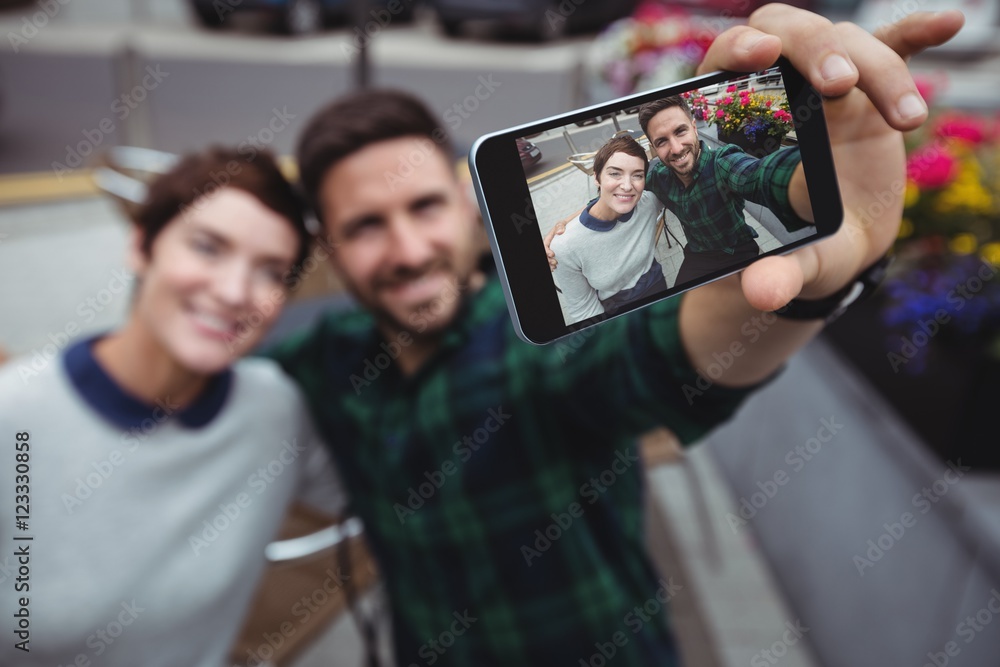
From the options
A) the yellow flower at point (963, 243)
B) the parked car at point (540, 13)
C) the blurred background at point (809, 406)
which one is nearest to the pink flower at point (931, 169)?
the blurred background at point (809, 406)

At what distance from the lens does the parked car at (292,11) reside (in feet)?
28.5

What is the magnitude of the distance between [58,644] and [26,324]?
302 cm

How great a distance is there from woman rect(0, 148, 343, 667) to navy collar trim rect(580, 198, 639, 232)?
0.72 meters

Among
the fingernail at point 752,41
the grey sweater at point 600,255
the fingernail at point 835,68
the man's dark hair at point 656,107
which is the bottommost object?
the grey sweater at point 600,255

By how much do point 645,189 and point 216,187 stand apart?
2.86 feet

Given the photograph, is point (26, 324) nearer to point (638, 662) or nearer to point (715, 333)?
point (638, 662)

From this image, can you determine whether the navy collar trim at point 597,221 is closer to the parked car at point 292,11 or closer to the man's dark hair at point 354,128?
the man's dark hair at point 354,128

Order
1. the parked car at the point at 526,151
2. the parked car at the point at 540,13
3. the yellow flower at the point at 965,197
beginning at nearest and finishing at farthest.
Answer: the parked car at the point at 526,151 → the yellow flower at the point at 965,197 → the parked car at the point at 540,13

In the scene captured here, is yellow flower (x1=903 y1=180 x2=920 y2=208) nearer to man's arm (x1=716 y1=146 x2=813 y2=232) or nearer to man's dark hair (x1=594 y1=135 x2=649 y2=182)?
man's arm (x1=716 y1=146 x2=813 y2=232)

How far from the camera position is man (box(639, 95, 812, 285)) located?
65 centimetres

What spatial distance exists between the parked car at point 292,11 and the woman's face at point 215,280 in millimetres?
8151

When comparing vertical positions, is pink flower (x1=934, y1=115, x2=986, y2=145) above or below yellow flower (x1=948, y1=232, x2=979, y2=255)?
above

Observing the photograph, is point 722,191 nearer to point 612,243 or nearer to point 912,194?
point 612,243

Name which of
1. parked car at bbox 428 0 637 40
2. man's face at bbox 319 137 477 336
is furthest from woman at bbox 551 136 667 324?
parked car at bbox 428 0 637 40
